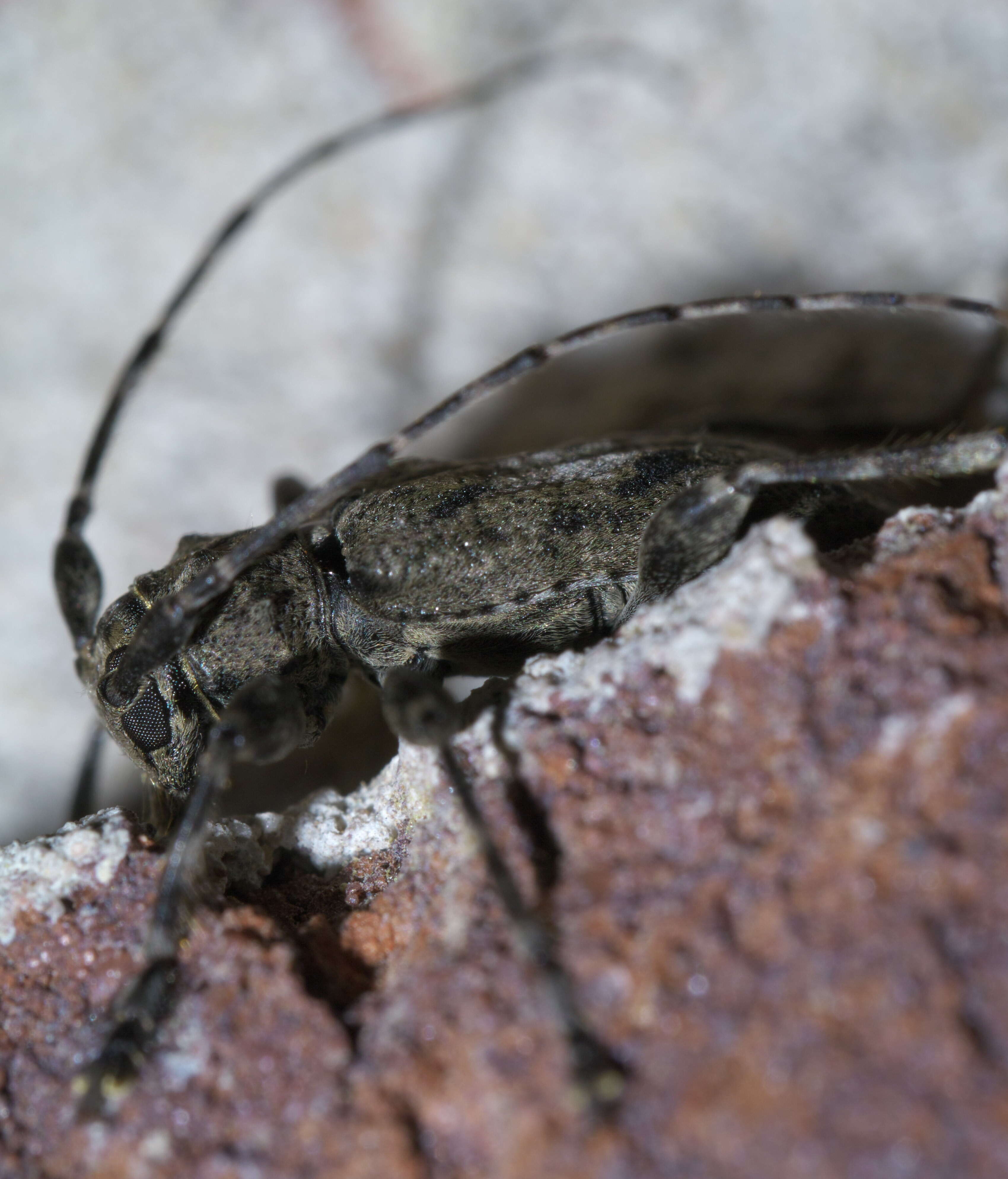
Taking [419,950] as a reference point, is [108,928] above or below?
above

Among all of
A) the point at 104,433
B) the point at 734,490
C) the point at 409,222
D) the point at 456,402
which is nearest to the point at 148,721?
the point at 104,433

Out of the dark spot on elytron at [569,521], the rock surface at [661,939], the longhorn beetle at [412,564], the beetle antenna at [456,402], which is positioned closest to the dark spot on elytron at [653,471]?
the longhorn beetle at [412,564]

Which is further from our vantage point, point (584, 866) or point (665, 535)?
point (665, 535)

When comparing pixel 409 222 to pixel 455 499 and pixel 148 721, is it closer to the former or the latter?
pixel 455 499

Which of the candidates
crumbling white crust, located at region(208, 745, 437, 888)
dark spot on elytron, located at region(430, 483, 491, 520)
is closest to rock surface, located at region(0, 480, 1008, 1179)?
crumbling white crust, located at region(208, 745, 437, 888)

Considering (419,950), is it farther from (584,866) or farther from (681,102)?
(681,102)

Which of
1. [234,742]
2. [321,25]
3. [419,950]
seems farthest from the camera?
[321,25]

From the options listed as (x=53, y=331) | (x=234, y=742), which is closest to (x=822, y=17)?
(x=53, y=331)

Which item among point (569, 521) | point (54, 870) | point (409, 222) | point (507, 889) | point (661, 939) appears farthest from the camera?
point (409, 222)
